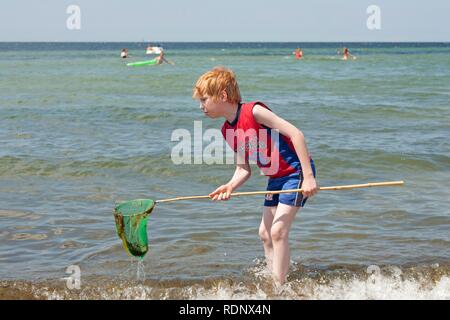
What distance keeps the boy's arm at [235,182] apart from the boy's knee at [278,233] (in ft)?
1.20

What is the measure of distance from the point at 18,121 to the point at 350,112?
21.8 feet

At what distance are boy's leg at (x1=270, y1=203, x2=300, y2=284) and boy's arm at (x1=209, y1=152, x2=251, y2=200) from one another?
1.06 ft

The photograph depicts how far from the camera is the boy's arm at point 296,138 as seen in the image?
13.9ft

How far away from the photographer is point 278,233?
4488 mm

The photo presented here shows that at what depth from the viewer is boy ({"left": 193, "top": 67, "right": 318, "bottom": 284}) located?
4281 mm

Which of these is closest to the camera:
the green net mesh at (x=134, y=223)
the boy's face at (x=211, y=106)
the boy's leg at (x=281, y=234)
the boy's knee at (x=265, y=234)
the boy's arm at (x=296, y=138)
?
the boy's arm at (x=296, y=138)

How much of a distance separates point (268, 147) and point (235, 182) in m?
0.35

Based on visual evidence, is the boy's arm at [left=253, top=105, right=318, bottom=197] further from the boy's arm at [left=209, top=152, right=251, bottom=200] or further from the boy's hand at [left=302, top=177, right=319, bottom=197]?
the boy's arm at [left=209, top=152, right=251, bottom=200]

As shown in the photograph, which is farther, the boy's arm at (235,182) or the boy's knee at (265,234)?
the boy's knee at (265,234)

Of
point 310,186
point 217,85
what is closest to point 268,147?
point 310,186

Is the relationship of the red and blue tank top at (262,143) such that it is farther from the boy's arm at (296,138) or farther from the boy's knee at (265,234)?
the boy's knee at (265,234)

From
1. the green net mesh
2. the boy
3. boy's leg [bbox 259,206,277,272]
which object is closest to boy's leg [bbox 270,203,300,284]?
the boy

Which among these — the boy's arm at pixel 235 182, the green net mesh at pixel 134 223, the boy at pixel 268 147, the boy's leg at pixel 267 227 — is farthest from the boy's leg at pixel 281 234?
the green net mesh at pixel 134 223

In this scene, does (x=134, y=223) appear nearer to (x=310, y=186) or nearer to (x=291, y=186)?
(x=291, y=186)
